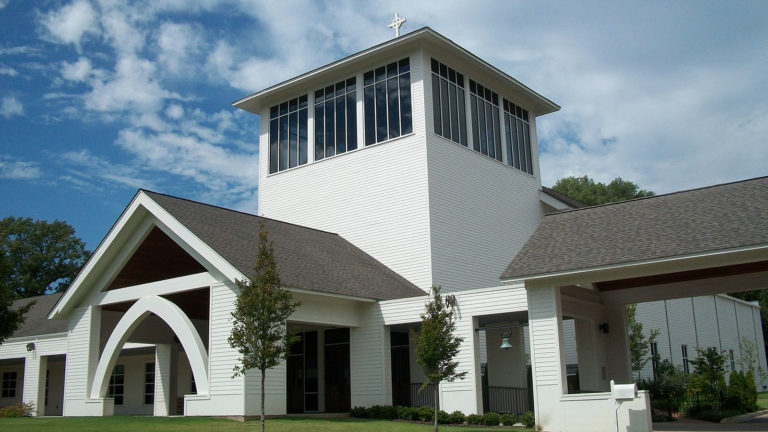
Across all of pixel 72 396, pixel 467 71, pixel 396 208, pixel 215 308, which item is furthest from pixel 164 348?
pixel 467 71

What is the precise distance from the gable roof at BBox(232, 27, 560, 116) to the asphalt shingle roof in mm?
7359

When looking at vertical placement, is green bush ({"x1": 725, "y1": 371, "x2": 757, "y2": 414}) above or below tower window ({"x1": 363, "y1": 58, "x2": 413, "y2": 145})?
below

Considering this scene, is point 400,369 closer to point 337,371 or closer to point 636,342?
point 337,371

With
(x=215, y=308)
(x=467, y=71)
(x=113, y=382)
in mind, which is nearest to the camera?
(x=215, y=308)

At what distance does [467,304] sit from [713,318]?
32.3 metres

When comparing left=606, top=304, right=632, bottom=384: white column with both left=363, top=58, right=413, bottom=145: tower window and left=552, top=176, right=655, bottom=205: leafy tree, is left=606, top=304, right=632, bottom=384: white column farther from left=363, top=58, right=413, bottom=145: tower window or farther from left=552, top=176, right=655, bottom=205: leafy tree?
left=552, top=176, right=655, bottom=205: leafy tree

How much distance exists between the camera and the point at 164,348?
2916 cm

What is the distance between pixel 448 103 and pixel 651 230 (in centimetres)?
1344

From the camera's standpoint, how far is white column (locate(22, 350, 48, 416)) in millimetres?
31828

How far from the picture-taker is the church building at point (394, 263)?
19.9 meters

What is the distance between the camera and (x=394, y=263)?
97.0 ft

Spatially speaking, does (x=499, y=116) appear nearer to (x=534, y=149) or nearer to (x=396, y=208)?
(x=534, y=149)

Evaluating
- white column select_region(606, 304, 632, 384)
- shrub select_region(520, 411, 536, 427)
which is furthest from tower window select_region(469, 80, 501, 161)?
shrub select_region(520, 411, 536, 427)

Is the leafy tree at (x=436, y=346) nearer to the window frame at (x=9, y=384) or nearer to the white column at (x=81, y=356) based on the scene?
the white column at (x=81, y=356)
